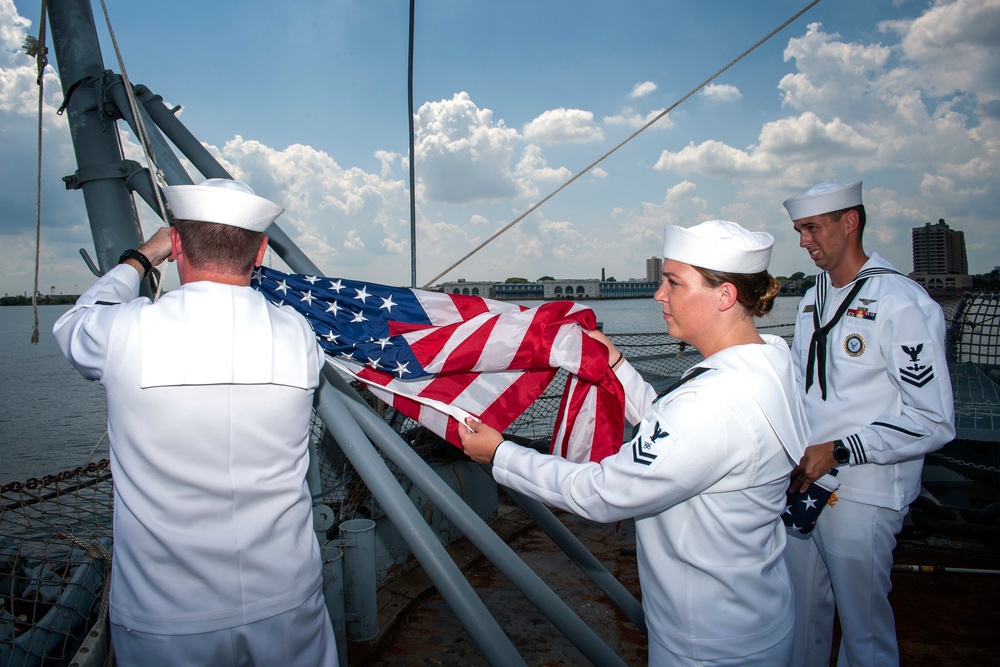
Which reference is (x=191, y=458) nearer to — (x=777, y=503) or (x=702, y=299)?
(x=702, y=299)

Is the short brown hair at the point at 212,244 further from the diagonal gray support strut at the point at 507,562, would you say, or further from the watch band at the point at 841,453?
the watch band at the point at 841,453

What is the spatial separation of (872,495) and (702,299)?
1.41 m

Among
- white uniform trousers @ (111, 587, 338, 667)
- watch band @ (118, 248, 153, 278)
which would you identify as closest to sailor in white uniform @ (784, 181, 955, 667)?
white uniform trousers @ (111, 587, 338, 667)

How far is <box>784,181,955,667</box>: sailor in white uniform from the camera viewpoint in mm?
2424

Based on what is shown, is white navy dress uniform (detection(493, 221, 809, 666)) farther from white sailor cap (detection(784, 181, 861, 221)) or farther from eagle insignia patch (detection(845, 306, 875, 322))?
white sailor cap (detection(784, 181, 861, 221))

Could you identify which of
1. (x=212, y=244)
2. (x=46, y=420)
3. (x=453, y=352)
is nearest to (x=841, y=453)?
(x=453, y=352)

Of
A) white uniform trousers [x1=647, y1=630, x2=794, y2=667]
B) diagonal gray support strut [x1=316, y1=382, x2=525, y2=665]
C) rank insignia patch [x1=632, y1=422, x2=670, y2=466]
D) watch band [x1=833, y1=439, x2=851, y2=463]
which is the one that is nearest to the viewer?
rank insignia patch [x1=632, y1=422, x2=670, y2=466]

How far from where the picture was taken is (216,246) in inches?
69.7

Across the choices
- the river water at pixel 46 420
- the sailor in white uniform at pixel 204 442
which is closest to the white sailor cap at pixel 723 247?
the sailor in white uniform at pixel 204 442

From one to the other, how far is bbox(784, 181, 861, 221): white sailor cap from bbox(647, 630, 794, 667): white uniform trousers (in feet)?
5.88

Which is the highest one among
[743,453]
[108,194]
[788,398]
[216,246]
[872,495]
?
[108,194]

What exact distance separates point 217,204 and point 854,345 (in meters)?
2.46

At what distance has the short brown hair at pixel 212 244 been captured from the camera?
1765 millimetres

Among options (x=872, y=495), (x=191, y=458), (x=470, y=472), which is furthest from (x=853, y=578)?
(x=470, y=472)
